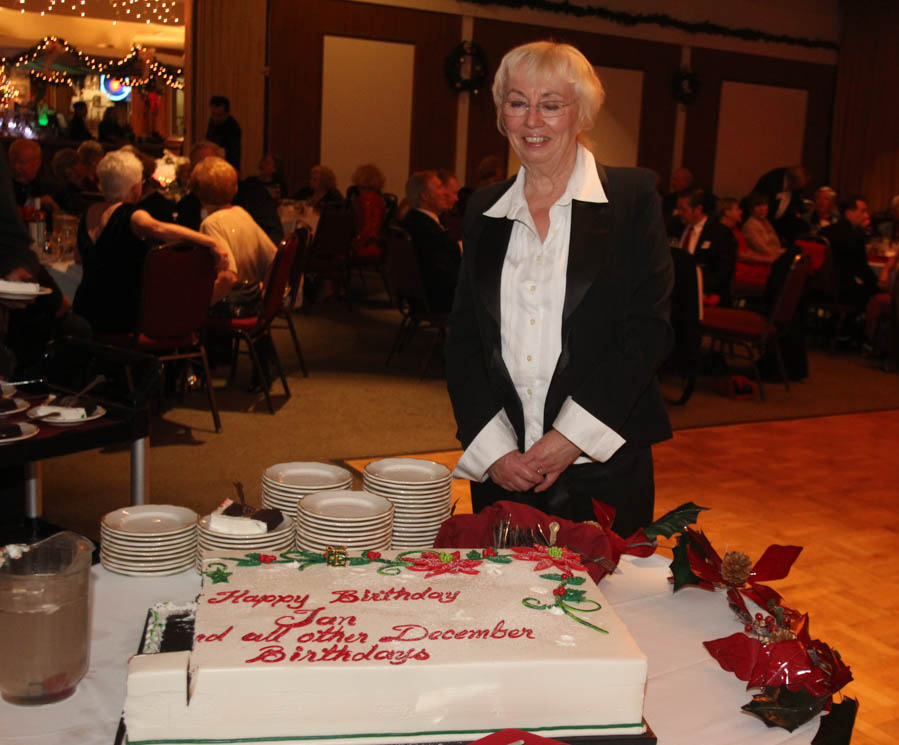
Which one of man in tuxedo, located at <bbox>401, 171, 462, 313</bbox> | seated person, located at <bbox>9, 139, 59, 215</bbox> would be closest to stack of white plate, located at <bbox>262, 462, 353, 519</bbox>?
man in tuxedo, located at <bbox>401, 171, 462, 313</bbox>

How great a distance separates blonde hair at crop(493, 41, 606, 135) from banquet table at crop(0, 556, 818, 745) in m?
0.76

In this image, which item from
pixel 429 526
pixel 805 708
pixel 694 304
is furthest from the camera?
pixel 694 304

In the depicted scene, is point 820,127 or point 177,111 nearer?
point 177,111

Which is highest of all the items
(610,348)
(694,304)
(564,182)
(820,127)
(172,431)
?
(820,127)

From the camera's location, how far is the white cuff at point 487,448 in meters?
1.73

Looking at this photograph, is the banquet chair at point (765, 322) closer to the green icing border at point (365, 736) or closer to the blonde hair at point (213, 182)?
the blonde hair at point (213, 182)

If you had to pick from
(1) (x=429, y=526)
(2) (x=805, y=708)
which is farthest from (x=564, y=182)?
(2) (x=805, y=708)

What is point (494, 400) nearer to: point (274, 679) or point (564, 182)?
point (564, 182)

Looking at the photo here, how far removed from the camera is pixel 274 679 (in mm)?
848

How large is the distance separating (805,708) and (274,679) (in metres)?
0.54

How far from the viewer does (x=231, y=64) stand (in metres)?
11.1

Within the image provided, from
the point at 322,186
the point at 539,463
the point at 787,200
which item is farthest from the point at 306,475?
the point at 787,200

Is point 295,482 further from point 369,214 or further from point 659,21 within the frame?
point 659,21

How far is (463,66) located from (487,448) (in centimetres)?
1110
